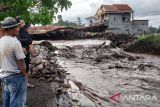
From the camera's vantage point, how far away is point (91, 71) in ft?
66.2

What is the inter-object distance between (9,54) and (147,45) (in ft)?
104

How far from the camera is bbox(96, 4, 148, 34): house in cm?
6184

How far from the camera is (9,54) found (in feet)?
18.4

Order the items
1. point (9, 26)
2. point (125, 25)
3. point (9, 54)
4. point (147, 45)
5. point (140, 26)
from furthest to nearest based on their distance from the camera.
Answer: point (125, 25) < point (140, 26) < point (147, 45) < point (9, 26) < point (9, 54)

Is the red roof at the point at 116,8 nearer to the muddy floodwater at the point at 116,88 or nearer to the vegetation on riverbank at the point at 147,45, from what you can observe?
the vegetation on riverbank at the point at 147,45

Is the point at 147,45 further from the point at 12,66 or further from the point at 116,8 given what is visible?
the point at 12,66

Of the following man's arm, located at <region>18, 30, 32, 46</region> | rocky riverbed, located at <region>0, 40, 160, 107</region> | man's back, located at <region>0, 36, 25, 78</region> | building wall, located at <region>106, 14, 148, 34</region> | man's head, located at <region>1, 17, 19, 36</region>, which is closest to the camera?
man's back, located at <region>0, 36, 25, 78</region>

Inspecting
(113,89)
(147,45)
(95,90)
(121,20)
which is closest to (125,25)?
(121,20)

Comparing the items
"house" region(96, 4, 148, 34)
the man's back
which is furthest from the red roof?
the man's back

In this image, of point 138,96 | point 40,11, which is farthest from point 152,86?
point 40,11

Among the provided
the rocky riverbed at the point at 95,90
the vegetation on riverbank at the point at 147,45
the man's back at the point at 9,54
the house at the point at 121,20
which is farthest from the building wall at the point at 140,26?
the man's back at the point at 9,54

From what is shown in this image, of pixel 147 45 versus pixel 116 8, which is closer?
pixel 147 45

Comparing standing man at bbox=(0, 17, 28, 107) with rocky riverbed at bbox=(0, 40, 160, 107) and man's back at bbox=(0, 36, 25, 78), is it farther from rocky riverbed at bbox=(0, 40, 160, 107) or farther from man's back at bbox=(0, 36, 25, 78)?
rocky riverbed at bbox=(0, 40, 160, 107)

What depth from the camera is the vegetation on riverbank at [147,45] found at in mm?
33647
